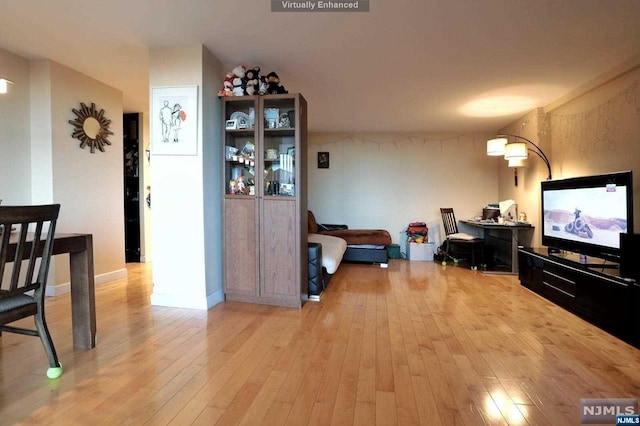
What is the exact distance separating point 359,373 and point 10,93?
406 cm

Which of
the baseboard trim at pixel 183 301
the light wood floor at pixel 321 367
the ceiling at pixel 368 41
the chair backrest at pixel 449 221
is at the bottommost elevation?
the light wood floor at pixel 321 367

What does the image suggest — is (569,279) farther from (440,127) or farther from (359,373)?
(440,127)

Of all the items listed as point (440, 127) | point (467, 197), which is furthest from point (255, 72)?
point (467, 197)

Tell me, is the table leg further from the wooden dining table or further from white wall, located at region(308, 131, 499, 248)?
white wall, located at region(308, 131, 499, 248)

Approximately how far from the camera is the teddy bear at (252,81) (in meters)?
3.13

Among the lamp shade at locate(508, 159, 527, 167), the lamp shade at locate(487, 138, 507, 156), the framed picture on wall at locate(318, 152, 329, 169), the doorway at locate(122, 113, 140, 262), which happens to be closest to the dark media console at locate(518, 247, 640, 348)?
the lamp shade at locate(508, 159, 527, 167)

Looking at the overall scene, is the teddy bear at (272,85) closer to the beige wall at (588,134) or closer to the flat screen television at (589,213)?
the flat screen television at (589,213)

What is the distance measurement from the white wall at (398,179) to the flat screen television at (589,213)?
7.71 feet

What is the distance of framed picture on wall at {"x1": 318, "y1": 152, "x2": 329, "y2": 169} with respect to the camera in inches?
262

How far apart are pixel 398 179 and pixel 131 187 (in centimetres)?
466

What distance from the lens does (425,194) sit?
6422 mm

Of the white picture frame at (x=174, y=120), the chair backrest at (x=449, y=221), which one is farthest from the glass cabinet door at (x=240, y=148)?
the chair backrest at (x=449, y=221)

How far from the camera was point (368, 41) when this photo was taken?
283 centimetres

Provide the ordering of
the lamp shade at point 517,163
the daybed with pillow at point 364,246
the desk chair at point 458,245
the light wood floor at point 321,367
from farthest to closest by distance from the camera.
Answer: the daybed with pillow at point 364,246 < the desk chair at point 458,245 < the lamp shade at point 517,163 < the light wood floor at point 321,367
